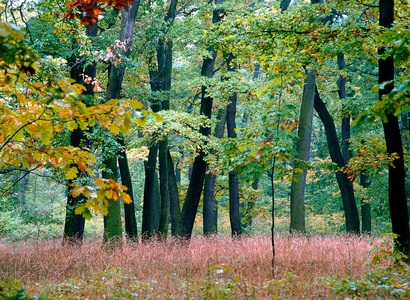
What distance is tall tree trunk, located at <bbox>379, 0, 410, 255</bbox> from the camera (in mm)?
5711

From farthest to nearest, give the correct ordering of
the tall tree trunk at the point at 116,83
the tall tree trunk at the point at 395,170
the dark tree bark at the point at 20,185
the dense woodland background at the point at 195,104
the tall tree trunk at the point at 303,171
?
the tall tree trunk at the point at 303,171 < the tall tree trunk at the point at 116,83 < the dark tree bark at the point at 20,185 < the tall tree trunk at the point at 395,170 < the dense woodland background at the point at 195,104

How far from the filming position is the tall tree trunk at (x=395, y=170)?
5711 millimetres

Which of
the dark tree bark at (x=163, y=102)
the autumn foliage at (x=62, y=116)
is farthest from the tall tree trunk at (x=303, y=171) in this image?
the autumn foliage at (x=62, y=116)

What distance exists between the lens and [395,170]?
19.5 feet

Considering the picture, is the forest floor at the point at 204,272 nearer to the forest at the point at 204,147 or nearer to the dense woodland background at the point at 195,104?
the forest at the point at 204,147

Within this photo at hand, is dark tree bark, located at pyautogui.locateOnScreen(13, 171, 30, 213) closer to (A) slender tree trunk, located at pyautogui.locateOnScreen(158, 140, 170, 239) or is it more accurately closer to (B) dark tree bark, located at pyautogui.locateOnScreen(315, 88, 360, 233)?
(A) slender tree trunk, located at pyautogui.locateOnScreen(158, 140, 170, 239)

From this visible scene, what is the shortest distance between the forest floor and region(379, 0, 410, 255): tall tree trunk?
0.36 metres

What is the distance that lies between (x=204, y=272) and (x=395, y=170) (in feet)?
13.6

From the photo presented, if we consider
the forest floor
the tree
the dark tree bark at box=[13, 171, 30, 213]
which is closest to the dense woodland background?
the tree

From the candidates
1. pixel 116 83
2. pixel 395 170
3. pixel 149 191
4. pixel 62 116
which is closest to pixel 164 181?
pixel 149 191

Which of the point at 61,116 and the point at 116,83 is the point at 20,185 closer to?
the point at 116,83

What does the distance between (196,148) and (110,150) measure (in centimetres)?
362

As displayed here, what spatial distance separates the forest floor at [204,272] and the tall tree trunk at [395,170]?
14.3 inches

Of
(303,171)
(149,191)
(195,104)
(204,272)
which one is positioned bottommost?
(204,272)
